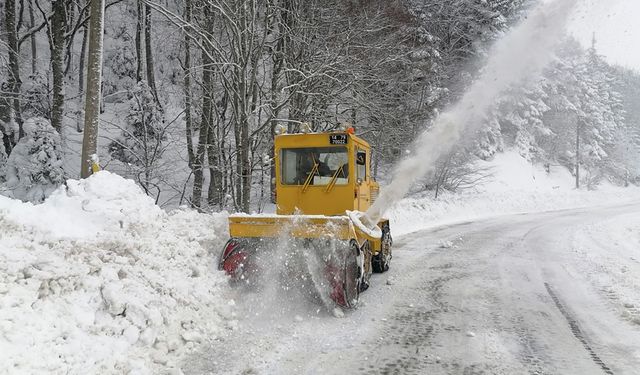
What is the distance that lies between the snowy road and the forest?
18.8 feet

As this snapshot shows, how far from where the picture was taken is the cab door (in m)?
8.04

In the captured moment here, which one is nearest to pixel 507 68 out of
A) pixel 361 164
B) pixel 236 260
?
pixel 361 164

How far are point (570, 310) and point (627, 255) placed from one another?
21.7 ft

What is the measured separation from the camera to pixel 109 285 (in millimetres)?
4793

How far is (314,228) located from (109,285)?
9.23ft

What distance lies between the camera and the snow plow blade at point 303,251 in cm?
650

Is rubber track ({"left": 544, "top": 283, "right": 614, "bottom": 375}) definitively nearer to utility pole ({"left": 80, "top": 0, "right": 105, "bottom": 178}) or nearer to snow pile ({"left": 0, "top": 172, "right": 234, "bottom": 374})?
snow pile ({"left": 0, "top": 172, "right": 234, "bottom": 374})

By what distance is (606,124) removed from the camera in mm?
53656

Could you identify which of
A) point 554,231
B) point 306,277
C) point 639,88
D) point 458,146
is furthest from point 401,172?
point 639,88

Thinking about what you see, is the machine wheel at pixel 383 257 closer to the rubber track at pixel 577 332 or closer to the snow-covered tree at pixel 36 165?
the rubber track at pixel 577 332

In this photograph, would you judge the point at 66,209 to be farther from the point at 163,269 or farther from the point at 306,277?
the point at 306,277

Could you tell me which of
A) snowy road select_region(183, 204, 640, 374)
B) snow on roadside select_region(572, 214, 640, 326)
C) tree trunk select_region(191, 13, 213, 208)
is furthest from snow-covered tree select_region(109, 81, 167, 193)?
snow on roadside select_region(572, 214, 640, 326)

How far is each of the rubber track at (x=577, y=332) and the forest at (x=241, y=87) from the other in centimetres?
724

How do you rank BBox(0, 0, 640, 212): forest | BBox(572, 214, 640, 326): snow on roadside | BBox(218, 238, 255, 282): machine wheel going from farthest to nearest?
BBox(0, 0, 640, 212): forest
BBox(572, 214, 640, 326): snow on roadside
BBox(218, 238, 255, 282): machine wheel
